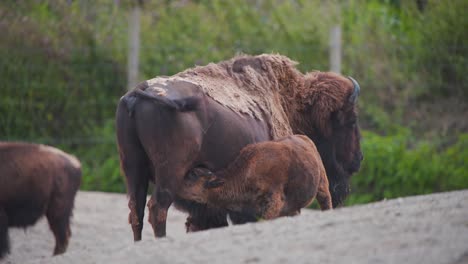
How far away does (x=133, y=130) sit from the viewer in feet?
20.0

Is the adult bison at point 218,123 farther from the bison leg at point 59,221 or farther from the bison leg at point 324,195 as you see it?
the bison leg at point 59,221

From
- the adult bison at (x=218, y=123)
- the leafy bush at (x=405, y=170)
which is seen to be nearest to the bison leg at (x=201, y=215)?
the adult bison at (x=218, y=123)


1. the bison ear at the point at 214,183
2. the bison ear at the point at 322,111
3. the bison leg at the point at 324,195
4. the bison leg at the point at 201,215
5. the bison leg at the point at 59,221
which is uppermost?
the bison ear at the point at 322,111

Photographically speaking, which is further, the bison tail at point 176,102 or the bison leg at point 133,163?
the bison leg at point 133,163

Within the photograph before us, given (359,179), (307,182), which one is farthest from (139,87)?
(359,179)

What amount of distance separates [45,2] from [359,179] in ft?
17.4

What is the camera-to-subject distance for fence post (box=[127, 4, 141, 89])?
480 inches

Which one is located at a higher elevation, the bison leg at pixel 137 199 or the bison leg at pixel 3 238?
the bison leg at pixel 137 199

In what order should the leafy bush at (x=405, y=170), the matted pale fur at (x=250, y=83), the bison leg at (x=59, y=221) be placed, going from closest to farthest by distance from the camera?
the matted pale fur at (x=250, y=83) < the bison leg at (x=59, y=221) < the leafy bush at (x=405, y=170)

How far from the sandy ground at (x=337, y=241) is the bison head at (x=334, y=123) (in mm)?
1526

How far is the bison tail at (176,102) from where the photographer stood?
594cm

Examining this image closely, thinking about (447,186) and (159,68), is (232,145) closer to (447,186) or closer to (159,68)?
(447,186)

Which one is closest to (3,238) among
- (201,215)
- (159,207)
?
(201,215)

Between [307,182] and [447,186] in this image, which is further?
[447,186]
